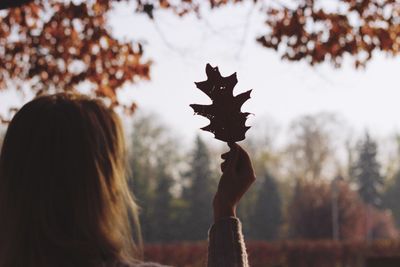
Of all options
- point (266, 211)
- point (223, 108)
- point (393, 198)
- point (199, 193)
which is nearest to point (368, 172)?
point (393, 198)

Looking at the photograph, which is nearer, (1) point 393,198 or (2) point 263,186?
(2) point 263,186

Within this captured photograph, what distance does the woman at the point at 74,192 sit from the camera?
170cm

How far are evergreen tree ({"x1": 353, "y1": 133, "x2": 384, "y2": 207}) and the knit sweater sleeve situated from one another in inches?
2752

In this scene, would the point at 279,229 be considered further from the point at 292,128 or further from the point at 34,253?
the point at 34,253

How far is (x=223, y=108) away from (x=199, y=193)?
54.2 meters

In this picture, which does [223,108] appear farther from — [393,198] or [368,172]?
[393,198]

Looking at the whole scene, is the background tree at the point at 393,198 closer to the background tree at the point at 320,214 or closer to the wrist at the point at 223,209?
the background tree at the point at 320,214

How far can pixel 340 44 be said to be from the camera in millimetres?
9180

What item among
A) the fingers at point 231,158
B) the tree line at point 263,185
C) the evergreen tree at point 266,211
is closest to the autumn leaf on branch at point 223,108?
the fingers at point 231,158

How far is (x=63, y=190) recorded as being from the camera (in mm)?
1722

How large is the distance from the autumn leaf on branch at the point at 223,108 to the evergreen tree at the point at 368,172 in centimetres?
6974

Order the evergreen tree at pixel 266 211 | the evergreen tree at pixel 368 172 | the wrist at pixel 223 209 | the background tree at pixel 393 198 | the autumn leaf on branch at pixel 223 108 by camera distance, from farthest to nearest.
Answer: the background tree at pixel 393 198 < the evergreen tree at pixel 368 172 < the evergreen tree at pixel 266 211 < the autumn leaf on branch at pixel 223 108 < the wrist at pixel 223 209

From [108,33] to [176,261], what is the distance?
1367 centimetres

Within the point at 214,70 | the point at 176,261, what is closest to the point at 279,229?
the point at 176,261
